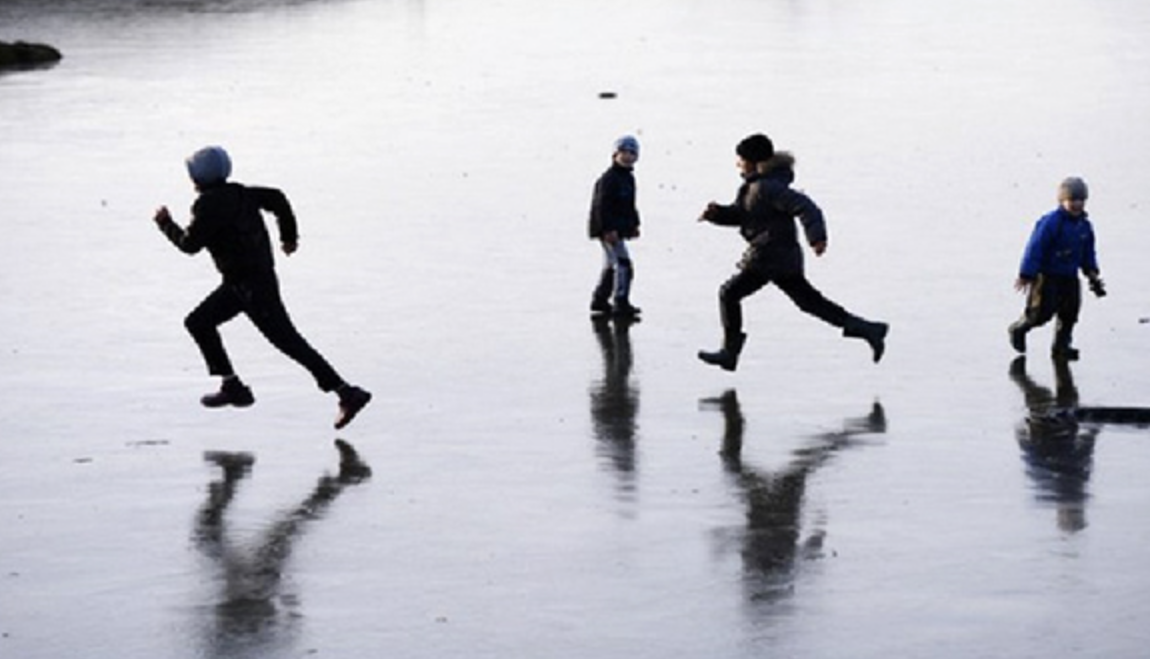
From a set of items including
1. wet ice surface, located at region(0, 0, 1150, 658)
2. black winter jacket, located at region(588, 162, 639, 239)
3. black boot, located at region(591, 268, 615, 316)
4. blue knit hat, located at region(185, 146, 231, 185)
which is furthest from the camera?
black winter jacket, located at region(588, 162, 639, 239)

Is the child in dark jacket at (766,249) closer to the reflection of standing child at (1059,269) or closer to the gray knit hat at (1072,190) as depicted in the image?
the reflection of standing child at (1059,269)

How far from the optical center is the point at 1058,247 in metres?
18.6

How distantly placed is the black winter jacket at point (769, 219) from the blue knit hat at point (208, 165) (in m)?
3.26

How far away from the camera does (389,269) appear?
22984 millimetres

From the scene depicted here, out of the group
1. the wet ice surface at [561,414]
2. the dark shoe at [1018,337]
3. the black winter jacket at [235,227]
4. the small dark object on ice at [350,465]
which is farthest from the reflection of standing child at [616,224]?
the small dark object on ice at [350,465]

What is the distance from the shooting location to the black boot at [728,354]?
1791cm

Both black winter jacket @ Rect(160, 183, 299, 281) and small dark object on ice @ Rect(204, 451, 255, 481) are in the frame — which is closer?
small dark object on ice @ Rect(204, 451, 255, 481)

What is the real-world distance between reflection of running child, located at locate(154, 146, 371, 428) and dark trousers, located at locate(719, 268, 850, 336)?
2890mm

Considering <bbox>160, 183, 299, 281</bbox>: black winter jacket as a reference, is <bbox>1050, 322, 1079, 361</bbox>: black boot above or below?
below

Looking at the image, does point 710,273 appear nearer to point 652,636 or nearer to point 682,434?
point 682,434

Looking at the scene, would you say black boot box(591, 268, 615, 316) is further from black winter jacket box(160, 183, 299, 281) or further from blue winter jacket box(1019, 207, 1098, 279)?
black winter jacket box(160, 183, 299, 281)

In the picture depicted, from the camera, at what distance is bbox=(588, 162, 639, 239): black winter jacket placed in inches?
814

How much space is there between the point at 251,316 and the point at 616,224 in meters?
4.59

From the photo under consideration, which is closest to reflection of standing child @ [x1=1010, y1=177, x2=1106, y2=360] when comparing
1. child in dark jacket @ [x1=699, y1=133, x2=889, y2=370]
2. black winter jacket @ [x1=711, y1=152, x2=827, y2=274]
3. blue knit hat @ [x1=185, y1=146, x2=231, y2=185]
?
child in dark jacket @ [x1=699, y1=133, x2=889, y2=370]
